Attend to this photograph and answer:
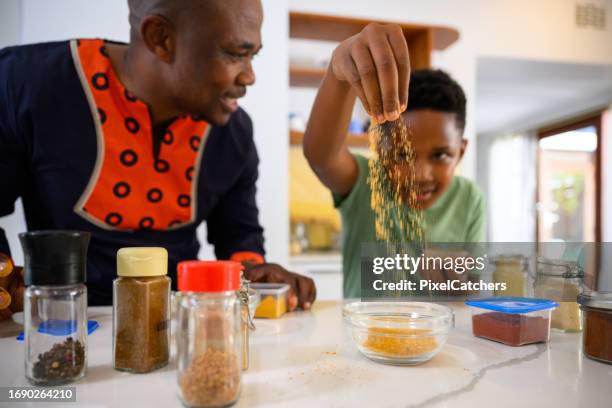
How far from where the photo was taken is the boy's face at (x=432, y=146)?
924mm

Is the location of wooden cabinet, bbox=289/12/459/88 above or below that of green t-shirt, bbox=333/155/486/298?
above

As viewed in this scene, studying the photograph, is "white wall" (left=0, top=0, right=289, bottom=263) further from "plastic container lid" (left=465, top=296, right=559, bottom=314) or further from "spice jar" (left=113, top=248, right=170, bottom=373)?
"plastic container lid" (left=465, top=296, right=559, bottom=314)

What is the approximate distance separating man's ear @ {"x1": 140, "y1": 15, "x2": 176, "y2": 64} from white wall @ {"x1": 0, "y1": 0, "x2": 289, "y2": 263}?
6 centimetres

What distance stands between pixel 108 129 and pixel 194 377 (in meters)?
0.63

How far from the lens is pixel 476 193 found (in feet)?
4.14

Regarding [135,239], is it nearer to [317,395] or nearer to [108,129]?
[108,129]

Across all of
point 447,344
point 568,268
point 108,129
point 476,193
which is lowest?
point 447,344

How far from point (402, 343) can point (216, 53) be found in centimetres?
54

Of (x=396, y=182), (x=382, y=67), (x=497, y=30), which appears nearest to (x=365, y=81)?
(x=382, y=67)

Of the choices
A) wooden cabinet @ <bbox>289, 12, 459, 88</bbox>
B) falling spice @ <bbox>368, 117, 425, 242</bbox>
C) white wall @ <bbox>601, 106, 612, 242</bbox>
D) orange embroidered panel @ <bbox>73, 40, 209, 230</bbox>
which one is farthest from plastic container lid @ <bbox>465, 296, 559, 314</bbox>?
white wall @ <bbox>601, 106, 612, 242</bbox>

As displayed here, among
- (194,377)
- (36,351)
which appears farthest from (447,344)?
(36,351)

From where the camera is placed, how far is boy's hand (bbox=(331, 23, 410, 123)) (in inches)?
24.7

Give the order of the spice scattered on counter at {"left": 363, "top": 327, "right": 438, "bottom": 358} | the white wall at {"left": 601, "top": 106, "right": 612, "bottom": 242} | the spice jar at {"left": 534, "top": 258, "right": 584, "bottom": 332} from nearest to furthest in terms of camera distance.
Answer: the spice scattered on counter at {"left": 363, "top": 327, "right": 438, "bottom": 358} < the spice jar at {"left": 534, "top": 258, "right": 584, "bottom": 332} < the white wall at {"left": 601, "top": 106, "right": 612, "bottom": 242}

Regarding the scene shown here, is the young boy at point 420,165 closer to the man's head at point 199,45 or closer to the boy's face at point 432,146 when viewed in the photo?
the boy's face at point 432,146
